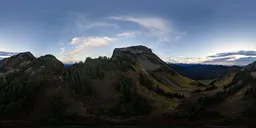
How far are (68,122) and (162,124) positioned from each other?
19.2 meters

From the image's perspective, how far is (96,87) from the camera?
76250 millimetres

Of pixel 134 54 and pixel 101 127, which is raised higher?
pixel 134 54

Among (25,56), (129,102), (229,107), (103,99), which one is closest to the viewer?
Result: (229,107)

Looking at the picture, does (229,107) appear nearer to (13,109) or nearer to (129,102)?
(129,102)

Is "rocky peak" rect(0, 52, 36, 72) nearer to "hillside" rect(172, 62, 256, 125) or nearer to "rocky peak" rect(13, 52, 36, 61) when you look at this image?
"rocky peak" rect(13, 52, 36, 61)

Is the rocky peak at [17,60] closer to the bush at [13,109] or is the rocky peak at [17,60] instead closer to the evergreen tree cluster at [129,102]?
the bush at [13,109]

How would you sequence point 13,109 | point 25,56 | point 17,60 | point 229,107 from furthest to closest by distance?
1. point 25,56
2. point 17,60
3. point 13,109
4. point 229,107

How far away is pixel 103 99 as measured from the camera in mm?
72812

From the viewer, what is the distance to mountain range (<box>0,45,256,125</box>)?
62594 mm

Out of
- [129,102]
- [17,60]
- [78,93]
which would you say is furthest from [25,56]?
[129,102]

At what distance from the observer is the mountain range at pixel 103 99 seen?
62.6 m

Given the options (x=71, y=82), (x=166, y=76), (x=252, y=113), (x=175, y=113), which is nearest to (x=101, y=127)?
(x=175, y=113)

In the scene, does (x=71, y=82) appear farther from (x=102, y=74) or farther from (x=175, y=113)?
(x=175, y=113)

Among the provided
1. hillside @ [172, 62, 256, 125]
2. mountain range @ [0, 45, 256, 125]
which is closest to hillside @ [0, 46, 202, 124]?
mountain range @ [0, 45, 256, 125]
